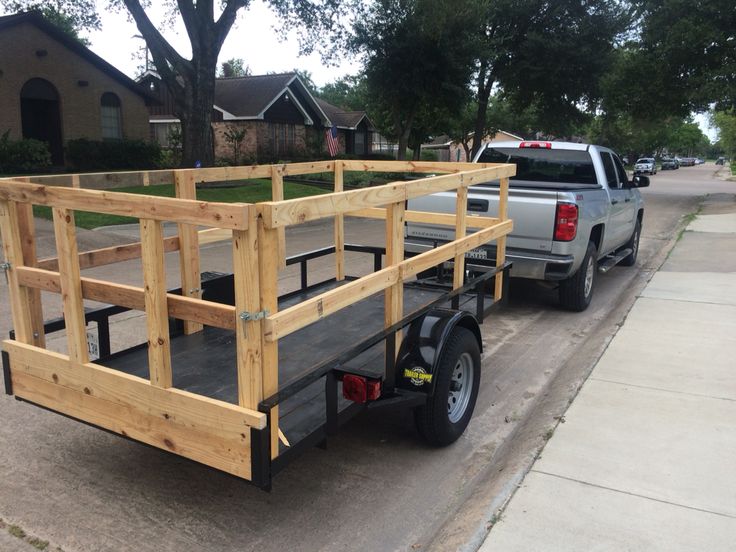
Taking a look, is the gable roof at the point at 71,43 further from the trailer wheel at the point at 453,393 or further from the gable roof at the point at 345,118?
the trailer wheel at the point at 453,393

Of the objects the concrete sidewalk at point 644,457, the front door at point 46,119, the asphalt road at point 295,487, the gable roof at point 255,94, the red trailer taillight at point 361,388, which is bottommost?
the asphalt road at point 295,487

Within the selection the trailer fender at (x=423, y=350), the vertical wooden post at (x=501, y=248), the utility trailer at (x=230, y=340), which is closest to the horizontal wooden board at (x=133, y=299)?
the utility trailer at (x=230, y=340)

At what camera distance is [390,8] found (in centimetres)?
2325

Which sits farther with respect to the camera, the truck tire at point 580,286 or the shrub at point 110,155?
the shrub at point 110,155

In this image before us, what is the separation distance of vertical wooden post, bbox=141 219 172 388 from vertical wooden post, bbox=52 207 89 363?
1.46 feet

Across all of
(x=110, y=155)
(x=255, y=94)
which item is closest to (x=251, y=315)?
(x=110, y=155)

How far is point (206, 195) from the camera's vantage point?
61.3ft

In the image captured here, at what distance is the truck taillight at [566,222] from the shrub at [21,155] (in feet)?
64.5

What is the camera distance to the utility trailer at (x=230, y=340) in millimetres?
2670

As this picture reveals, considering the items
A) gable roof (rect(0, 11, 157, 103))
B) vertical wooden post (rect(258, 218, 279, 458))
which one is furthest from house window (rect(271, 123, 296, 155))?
vertical wooden post (rect(258, 218, 279, 458))

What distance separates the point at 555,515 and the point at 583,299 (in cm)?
462

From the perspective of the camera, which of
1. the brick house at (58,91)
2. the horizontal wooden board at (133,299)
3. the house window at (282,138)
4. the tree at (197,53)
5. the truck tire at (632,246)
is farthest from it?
the house window at (282,138)

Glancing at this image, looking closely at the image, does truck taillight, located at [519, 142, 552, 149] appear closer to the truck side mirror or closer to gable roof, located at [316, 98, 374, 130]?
the truck side mirror

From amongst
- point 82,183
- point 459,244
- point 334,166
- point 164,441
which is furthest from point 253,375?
point 334,166
